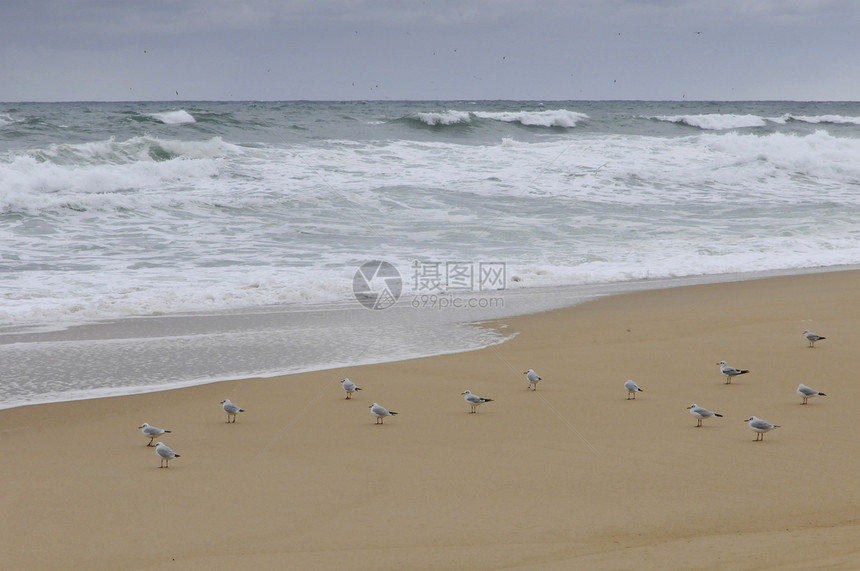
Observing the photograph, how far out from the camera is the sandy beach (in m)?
4.02

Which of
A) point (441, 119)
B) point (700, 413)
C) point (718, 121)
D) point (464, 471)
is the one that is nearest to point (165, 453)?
point (464, 471)

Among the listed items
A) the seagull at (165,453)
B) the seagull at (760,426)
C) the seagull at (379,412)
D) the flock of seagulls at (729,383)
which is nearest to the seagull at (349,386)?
the seagull at (379,412)

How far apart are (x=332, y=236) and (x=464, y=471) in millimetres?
10552

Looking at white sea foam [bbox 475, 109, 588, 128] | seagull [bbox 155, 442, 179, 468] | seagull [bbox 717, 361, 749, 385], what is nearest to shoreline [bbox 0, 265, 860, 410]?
seagull [bbox 155, 442, 179, 468]

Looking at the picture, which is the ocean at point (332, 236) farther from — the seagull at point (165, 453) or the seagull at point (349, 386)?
the seagull at point (165, 453)

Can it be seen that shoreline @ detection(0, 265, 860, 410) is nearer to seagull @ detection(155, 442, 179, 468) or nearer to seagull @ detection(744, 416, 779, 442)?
seagull @ detection(155, 442, 179, 468)

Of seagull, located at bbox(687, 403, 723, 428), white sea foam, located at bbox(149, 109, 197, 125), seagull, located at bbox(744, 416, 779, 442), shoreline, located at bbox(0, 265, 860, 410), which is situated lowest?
shoreline, located at bbox(0, 265, 860, 410)

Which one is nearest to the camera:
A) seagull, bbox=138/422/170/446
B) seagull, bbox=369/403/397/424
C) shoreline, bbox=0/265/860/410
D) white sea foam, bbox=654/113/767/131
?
seagull, bbox=138/422/170/446

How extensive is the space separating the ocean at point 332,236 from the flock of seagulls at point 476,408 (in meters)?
1.21

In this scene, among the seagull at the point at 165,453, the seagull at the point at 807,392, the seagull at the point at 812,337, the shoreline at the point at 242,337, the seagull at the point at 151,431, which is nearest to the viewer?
the seagull at the point at 165,453

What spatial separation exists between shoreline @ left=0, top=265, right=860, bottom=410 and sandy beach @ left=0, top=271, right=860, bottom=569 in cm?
34

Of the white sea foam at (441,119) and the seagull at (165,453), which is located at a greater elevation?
the white sea foam at (441,119)

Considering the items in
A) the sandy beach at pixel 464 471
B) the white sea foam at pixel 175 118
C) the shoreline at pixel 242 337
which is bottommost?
the shoreline at pixel 242 337

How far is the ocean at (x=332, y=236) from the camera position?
341 inches
